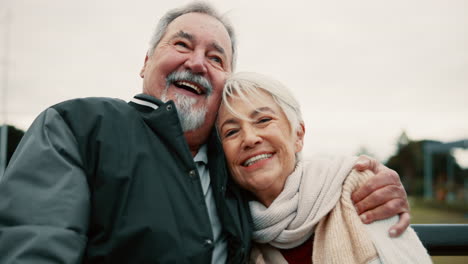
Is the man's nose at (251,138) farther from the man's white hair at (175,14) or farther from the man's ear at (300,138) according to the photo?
the man's white hair at (175,14)

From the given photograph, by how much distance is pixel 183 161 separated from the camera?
6.63 feet

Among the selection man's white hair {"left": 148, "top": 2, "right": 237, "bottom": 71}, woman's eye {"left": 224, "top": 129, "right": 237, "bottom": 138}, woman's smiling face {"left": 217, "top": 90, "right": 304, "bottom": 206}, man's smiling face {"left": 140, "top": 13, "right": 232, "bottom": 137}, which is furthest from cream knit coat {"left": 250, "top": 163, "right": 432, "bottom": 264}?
man's white hair {"left": 148, "top": 2, "right": 237, "bottom": 71}

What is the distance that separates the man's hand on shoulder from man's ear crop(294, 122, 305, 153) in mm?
543

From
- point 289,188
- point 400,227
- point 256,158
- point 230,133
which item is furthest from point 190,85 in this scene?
point 400,227

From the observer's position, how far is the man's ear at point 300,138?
252cm

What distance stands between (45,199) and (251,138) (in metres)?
1.18

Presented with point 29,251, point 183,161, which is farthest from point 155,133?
point 29,251

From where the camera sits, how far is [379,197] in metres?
1.99

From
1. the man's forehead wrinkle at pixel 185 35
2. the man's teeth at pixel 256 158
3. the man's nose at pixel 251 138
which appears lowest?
the man's teeth at pixel 256 158

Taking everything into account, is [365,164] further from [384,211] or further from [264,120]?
[264,120]

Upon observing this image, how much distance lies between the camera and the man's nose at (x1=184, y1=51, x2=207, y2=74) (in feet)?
8.27

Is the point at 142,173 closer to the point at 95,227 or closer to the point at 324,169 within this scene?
the point at 95,227

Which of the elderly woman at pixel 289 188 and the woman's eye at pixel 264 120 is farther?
the woman's eye at pixel 264 120

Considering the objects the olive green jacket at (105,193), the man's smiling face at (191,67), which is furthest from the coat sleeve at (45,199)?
the man's smiling face at (191,67)
